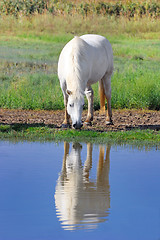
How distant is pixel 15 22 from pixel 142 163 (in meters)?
21.1

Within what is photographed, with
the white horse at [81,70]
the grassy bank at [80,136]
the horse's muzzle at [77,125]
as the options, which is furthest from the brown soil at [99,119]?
the horse's muzzle at [77,125]

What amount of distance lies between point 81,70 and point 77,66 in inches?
4.0

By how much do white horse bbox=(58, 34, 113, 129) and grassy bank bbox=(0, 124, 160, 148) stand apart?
0.24m

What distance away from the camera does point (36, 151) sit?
8.26m

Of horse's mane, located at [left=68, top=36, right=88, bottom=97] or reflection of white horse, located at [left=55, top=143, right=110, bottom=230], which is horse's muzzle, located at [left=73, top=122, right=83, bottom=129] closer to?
horse's mane, located at [left=68, top=36, right=88, bottom=97]

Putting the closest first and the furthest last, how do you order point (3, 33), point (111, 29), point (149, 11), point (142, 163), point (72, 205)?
point (72, 205) → point (142, 163) → point (3, 33) → point (111, 29) → point (149, 11)

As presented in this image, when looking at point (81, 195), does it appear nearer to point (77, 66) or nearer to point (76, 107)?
point (76, 107)

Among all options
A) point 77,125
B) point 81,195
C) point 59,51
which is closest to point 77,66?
point 77,125

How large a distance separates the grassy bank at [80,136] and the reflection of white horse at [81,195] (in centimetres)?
148

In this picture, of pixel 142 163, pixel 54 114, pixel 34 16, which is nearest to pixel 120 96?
pixel 54 114

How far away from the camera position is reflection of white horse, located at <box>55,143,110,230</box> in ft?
16.7

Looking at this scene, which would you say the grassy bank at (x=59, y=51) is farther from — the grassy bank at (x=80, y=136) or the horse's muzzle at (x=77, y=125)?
the horse's muzzle at (x=77, y=125)

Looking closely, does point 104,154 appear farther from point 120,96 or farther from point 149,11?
point 149,11

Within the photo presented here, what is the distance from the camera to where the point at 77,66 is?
1010 cm
